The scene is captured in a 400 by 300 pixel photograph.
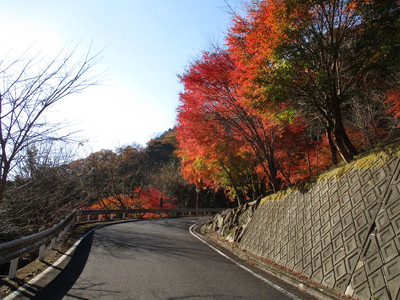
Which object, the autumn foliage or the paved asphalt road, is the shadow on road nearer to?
the paved asphalt road

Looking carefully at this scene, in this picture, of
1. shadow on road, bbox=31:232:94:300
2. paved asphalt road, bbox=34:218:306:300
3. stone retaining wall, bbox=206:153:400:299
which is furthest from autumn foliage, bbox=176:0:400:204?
shadow on road, bbox=31:232:94:300

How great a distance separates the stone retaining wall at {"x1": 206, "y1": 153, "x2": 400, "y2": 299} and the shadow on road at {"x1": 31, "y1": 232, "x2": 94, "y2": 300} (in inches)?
190

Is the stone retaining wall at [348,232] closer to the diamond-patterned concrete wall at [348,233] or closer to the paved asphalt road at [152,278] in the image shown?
the diamond-patterned concrete wall at [348,233]

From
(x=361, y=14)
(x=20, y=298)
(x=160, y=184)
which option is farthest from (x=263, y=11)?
(x=160, y=184)

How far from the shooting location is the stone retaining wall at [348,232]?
435 centimetres

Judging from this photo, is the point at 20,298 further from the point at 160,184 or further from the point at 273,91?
the point at 160,184

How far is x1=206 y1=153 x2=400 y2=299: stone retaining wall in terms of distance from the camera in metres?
4.35

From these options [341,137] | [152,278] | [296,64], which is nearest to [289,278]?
[152,278]

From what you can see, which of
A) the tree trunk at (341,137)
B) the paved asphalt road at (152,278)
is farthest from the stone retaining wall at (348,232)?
the tree trunk at (341,137)

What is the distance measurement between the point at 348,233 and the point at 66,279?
5.83 metres

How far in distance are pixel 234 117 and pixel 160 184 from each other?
26.5 metres

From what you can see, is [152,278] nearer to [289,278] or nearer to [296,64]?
[289,278]

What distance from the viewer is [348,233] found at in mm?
5465

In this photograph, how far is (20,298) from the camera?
4.22m
